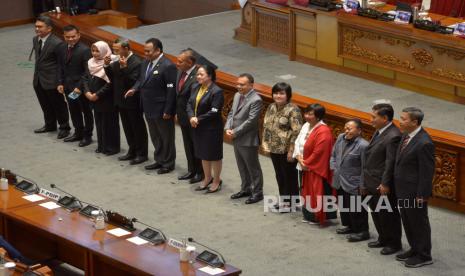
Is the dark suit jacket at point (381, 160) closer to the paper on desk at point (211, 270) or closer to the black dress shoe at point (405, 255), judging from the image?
the black dress shoe at point (405, 255)

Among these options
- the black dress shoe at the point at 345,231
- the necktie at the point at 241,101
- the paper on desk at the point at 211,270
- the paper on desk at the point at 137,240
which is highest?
Result: the necktie at the point at 241,101

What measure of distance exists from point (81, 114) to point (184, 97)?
1.86 metres

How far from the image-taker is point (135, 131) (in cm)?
1102

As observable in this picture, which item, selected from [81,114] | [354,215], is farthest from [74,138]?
[354,215]

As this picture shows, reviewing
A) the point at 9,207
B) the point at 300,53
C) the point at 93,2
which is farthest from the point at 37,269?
the point at 93,2

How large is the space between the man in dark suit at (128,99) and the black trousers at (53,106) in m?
1.12

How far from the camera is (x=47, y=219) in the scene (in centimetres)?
849

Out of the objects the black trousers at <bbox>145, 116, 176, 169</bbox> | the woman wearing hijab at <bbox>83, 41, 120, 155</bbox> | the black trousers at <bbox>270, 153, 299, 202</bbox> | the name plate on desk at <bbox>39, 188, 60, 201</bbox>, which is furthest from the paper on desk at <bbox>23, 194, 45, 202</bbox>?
the woman wearing hijab at <bbox>83, 41, 120, 155</bbox>

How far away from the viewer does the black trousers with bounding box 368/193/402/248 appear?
8.62 meters

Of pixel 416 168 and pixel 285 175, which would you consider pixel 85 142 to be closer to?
pixel 285 175

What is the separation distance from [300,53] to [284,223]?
5.00m

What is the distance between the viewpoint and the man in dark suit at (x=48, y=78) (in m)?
11.6

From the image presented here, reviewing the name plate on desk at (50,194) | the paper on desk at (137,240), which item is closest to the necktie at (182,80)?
the name plate on desk at (50,194)

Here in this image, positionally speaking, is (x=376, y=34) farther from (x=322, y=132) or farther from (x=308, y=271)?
(x=308, y=271)
